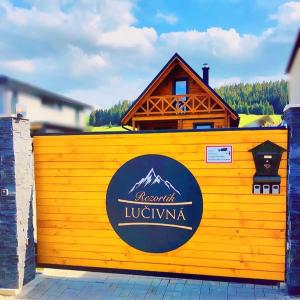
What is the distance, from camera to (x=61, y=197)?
18.3ft

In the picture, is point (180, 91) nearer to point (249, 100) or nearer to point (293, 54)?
point (293, 54)

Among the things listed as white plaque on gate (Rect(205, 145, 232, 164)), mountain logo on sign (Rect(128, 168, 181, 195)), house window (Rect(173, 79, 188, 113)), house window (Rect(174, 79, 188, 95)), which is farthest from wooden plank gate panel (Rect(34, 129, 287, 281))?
house window (Rect(174, 79, 188, 95))

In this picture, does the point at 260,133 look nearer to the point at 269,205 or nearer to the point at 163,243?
the point at 269,205

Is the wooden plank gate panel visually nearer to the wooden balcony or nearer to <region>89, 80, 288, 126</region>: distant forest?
the wooden balcony

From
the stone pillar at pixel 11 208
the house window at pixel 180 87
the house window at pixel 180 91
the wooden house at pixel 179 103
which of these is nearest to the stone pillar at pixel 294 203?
the stone pillar at pixel 11 208

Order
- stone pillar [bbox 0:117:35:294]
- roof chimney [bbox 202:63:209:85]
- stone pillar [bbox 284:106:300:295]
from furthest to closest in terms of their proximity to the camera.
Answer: roof chimney [bbox 202:63:209:85]
stone pillar [bbox 0:117:35:294]
stone pillar [bbox 284:106:300:295]

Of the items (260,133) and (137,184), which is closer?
(260,133)

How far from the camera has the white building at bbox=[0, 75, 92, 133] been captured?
71.0 feet

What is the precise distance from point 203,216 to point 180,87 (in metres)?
13.1

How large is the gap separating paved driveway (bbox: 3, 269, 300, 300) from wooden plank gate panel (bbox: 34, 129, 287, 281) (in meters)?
0.21

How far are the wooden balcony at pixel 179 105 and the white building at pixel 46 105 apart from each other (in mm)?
6921

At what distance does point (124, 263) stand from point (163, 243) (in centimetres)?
80

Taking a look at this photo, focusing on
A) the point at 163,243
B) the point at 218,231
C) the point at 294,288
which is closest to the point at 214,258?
the point at 218,231

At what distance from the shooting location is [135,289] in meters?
4.98
